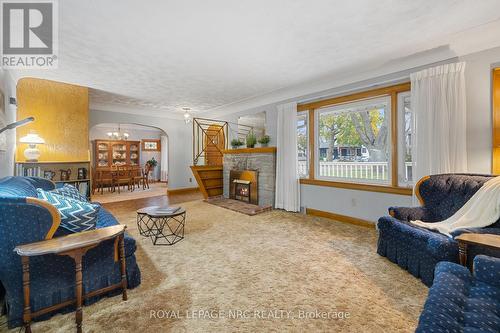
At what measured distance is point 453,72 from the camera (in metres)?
2.86

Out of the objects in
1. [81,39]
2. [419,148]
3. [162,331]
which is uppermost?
[81,39]

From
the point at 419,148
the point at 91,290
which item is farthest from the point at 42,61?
the point at 419,148

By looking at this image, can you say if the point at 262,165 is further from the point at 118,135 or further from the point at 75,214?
the point at 118,135

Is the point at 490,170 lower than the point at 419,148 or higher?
lower

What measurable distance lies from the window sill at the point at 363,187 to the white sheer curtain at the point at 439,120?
0.33m

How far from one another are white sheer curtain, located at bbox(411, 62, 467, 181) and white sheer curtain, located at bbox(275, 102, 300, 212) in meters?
2.08

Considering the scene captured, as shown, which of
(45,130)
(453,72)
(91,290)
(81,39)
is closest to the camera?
(91,290)

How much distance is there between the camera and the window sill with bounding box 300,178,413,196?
11.2 feet

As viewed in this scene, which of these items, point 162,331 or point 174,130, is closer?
point 162,331

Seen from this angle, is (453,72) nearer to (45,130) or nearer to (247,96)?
(247,96)

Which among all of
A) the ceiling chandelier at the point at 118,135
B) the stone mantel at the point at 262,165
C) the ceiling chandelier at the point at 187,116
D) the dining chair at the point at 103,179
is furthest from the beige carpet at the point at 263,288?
the ceiling chandelier at the point at 118,135

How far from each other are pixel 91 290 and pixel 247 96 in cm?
466

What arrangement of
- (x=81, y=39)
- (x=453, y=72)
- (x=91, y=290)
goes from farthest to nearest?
(x=453, y=72)
(x=81, y=39)
(x=91, y=290)

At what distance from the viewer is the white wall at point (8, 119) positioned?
2.97 meters
